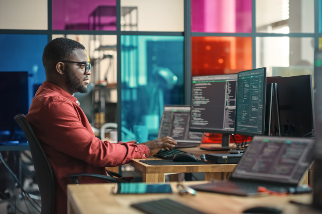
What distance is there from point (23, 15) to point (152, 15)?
1380 mm

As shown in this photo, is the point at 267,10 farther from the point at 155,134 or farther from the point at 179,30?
the point at 155,134

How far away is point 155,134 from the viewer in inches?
164

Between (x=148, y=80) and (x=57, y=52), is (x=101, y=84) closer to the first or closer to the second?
(x=148, y=80)

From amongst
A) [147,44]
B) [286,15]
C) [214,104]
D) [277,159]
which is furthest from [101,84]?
[277,159]

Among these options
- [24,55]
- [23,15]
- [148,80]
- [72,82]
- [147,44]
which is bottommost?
[72,82]

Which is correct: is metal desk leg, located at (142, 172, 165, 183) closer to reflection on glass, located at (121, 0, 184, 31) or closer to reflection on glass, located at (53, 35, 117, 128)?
reflection on glass, located at (53, 35, 117, 128)

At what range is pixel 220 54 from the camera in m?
4.30

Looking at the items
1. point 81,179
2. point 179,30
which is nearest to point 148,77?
point 179,30

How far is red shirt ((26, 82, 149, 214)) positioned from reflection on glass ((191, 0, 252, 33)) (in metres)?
2.63

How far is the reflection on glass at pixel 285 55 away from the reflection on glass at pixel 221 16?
0.93 ft

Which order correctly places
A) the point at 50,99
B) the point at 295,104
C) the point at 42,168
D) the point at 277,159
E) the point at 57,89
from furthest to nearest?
the point at 295,104 < the point at 57,89 < the point at 50,99 < the point at 42,168 < the point at 277,159

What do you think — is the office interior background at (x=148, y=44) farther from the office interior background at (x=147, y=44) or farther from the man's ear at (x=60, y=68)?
the man's ear at (x=60, y=68)

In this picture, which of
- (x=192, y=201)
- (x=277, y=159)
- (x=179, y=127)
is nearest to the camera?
(x=192, y=201)

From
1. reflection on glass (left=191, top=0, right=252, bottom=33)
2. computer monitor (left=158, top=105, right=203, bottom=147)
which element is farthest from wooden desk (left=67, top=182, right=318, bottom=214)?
reflection on glass (left=191, top=0, right=252, bottom=33)
